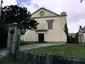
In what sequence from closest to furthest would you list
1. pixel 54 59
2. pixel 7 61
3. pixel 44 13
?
1. pixel 54 59
2. pixel 7 61
3. pixel 44 13

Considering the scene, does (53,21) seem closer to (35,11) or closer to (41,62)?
(35,11)

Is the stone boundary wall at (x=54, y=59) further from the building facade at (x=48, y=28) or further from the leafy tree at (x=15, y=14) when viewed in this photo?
the building facade at (x=48, y=28)

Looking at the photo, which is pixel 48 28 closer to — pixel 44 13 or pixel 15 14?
pixel 44 13

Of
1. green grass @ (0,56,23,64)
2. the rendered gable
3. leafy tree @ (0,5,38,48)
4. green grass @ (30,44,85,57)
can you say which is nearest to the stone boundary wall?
green grass @ (0,56,23,64)

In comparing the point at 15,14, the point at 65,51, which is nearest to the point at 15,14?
the point at 15,14

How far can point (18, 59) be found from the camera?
9.85 m

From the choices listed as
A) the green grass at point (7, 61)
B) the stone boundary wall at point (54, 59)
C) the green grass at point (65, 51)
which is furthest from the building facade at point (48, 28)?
the stone boundary wall at point (54, 59)

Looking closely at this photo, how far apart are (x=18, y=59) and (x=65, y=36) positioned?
23.9 metres

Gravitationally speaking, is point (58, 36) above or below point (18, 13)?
below

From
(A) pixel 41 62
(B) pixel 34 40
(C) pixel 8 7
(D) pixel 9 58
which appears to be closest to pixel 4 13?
(C) pixel 8 7

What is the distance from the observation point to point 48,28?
112ft

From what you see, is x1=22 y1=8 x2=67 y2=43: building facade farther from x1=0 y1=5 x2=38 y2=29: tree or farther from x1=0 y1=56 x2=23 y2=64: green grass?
x1=0 y1=56 x2=23 y2=64: green grass

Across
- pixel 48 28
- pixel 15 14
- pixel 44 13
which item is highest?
pixel 44 13

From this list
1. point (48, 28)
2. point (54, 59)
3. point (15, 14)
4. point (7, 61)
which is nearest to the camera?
point (54, 59)
